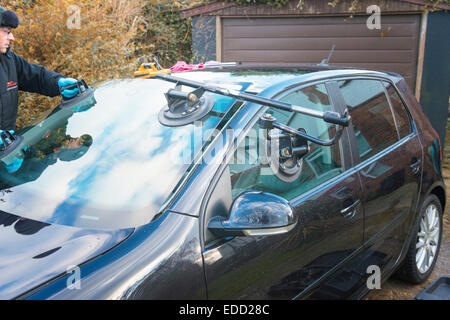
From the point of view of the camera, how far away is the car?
1.56 m

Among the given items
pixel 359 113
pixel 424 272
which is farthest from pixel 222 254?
pixel 424 272

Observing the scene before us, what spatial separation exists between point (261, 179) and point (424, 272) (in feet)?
6.86

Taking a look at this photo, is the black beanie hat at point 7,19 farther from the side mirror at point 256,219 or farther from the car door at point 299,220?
the side mirror at point 256,219

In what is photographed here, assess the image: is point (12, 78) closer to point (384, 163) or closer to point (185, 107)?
point (185, 107)

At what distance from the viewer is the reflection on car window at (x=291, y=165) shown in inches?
76.6

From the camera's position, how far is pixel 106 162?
78.4 inches

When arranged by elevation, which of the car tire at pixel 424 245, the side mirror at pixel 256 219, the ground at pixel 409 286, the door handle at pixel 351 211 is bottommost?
the ground at pixel 409 286

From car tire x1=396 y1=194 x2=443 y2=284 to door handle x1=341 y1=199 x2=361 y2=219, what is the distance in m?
1.02

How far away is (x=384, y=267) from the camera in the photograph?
8.95ft

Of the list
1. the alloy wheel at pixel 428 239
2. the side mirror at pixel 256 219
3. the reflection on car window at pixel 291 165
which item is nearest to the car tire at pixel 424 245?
the alloy wheel at pixel 428 239

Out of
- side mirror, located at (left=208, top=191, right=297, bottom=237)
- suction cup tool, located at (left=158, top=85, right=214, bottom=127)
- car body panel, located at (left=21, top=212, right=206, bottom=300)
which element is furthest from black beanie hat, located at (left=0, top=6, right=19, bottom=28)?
Answer: side mirror, located at (left=208, top=191, right=297, bottom=237)

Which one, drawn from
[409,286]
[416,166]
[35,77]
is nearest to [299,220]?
[416,166]

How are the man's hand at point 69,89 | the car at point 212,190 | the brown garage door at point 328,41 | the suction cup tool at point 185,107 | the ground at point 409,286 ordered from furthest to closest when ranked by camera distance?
the brown garage door at point 328,41, the ground at point 409,286, the man's hand at point 69,89, the suction cup tool at point 185,107, the car at point 212,190
